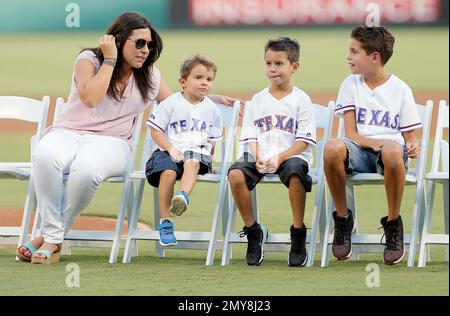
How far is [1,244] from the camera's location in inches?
340

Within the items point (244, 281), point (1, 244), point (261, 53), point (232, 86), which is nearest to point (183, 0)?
point (261, 53)

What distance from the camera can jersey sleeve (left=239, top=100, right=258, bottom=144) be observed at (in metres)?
7.32

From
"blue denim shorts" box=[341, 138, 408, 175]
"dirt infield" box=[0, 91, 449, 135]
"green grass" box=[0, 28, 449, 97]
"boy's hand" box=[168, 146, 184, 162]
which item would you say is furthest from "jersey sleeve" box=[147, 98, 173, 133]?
"green grass" box=[0, 28, 449, 97]

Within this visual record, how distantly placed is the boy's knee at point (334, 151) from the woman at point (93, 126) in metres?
1.15

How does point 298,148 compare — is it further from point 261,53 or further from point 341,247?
point 261,53

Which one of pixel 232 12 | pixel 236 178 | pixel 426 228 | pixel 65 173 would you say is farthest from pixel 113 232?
pixel 232 12

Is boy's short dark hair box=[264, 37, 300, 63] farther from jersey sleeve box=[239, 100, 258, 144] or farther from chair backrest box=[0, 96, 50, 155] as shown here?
chair backrest box=[0, 96, 50, 155]

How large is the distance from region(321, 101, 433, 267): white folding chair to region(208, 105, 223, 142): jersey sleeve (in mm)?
840

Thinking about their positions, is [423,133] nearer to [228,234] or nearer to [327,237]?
[327,237]

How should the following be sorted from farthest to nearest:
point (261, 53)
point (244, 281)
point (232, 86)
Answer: point (261, 53) → point (232, 86) → point (244, 281)

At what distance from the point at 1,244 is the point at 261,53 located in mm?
22611

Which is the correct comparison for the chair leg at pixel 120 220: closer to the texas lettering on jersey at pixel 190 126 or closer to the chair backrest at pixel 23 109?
the texas lettering on jersey at pixel 190 126

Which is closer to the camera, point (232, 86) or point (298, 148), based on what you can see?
point (298, 148)

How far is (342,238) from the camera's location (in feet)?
23.6
